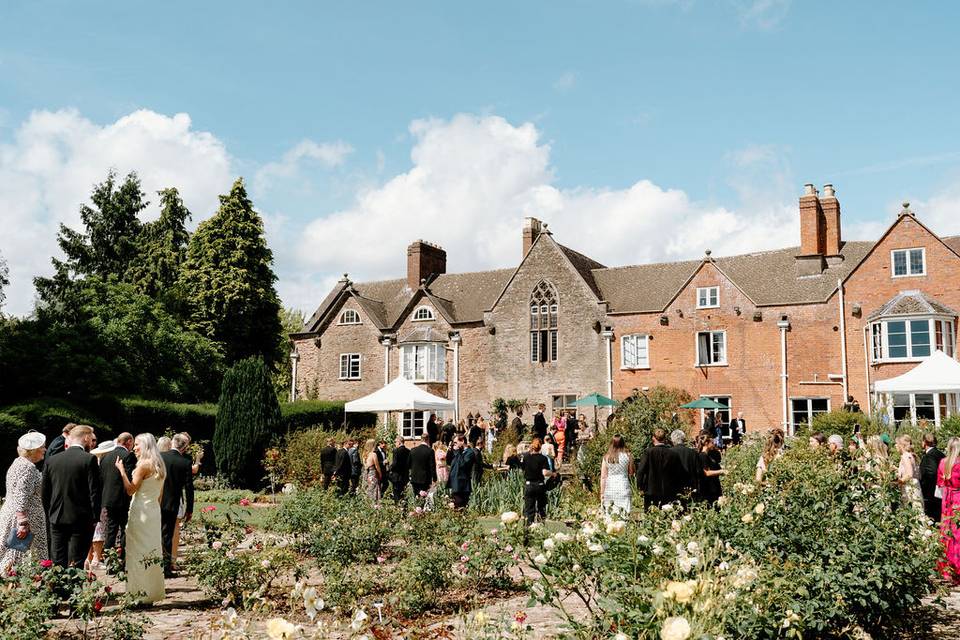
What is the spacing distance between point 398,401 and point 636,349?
16592 millimetres

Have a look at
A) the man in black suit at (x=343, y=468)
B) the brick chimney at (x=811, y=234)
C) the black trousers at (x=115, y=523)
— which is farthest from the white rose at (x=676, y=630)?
the brick chimney at (x=811, y=234)

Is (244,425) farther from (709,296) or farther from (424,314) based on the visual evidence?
(709,296)

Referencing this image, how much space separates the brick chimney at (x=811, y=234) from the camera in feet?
113

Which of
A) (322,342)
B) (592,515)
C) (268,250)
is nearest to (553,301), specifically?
(322,342)

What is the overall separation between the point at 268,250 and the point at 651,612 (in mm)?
Answer: 45413

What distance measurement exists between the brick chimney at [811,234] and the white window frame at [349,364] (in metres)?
22.6

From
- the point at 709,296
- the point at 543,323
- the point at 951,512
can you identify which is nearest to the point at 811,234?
the point at 709,296

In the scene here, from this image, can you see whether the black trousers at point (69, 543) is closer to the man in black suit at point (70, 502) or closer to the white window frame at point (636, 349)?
the man in black suit at point (70, 502)

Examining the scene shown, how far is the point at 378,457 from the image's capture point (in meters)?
16.7

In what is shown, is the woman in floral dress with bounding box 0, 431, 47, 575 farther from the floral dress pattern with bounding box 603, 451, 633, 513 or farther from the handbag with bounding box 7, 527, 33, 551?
the floral dress pattern with bounding box 603, 451, 633, 513

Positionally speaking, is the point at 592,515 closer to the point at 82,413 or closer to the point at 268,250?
the point at 82,413

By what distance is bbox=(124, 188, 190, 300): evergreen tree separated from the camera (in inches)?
1905

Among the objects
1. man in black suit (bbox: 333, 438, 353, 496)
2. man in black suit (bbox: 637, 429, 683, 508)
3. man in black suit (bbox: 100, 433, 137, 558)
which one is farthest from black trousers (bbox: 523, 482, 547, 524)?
man in black suit (bbox: 100, 433, 137, 558)

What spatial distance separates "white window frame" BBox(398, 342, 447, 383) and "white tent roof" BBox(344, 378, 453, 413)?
16.4m
